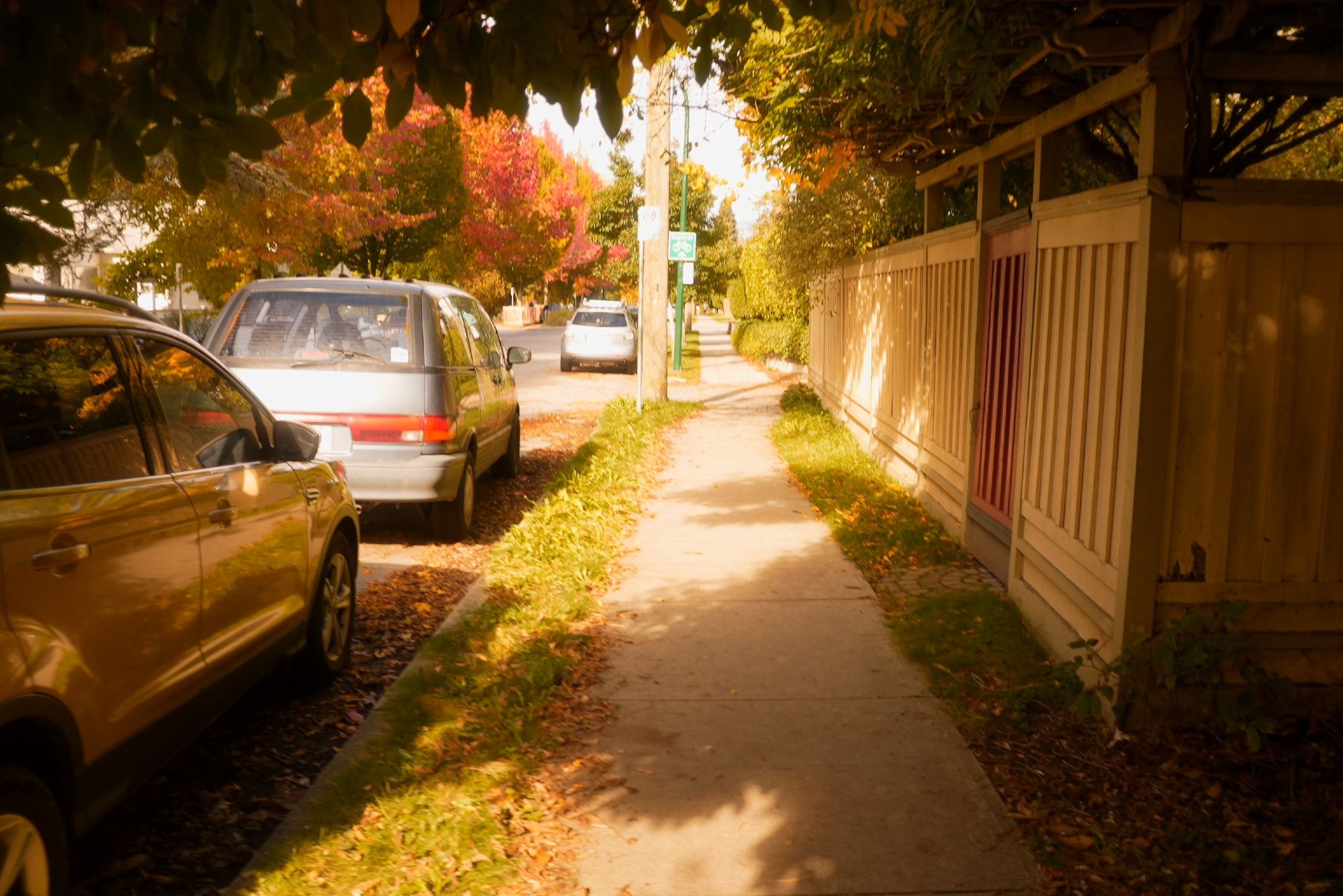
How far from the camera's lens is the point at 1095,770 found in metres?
4.68

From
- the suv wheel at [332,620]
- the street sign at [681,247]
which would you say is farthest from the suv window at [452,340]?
the street sign at [681,247]

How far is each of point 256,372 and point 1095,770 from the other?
19.7 feet

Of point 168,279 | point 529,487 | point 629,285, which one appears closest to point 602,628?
point 529,487

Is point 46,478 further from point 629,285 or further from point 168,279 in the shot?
point 629,285

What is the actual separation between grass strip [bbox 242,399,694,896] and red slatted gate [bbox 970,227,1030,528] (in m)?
2.54

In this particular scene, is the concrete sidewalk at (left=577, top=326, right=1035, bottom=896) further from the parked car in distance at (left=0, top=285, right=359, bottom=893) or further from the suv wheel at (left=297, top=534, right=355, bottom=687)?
the parked car in distance at (left=0, top=285, right=359, bottom=893)

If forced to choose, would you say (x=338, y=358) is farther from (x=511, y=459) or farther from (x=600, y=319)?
(x=600, y=319)

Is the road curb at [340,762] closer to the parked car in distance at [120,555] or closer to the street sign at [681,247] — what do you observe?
the parked car in distance at [120,555]

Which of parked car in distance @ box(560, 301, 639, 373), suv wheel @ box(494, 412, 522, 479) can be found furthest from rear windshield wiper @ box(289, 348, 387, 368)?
parked car in distance @ box(560, 301, 639, 373)

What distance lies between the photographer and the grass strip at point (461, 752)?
3.96m

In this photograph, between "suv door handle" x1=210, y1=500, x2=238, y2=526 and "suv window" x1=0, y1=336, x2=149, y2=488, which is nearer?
"suv window" x1=0, y1=336, x2=149, y2=488

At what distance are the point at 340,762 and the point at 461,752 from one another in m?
0.47

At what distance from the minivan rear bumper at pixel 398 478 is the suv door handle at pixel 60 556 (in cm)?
502

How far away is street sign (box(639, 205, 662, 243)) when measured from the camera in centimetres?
1761
